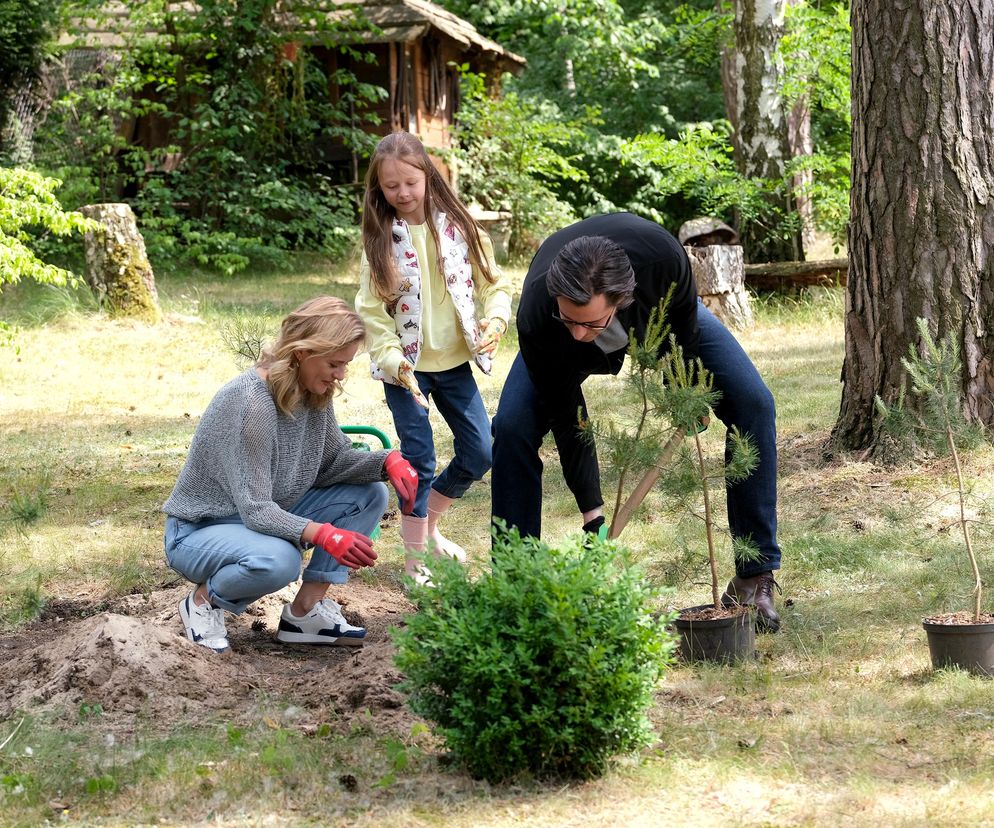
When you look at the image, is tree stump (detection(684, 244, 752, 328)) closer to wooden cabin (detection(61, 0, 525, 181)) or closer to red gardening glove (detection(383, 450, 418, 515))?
red gardening glove (detection(383, 450, 418, 515))

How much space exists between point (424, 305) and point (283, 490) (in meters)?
1.06

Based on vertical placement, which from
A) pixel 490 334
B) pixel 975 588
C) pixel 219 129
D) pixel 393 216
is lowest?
pixel 975 588

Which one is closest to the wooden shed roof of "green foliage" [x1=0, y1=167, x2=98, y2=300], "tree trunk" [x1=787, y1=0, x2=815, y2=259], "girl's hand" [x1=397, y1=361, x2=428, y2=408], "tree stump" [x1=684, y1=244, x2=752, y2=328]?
"tree trunk" [x1=787, y1=0, x2=815, y2=259]

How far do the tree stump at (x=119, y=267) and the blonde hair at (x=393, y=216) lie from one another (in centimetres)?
759

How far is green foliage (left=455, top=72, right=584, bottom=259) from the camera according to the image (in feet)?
63.5

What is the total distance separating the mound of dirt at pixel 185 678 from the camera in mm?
3471

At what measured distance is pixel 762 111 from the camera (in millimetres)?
14281

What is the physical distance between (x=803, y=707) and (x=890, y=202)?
10.9 feet

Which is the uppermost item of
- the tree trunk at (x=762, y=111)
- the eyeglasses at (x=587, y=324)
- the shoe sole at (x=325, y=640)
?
the tree trunk at (x=762, y=111)

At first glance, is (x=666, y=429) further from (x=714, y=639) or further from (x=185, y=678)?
(x=185, y=678)

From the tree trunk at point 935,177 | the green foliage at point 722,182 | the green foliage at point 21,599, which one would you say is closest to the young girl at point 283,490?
the green foliage at point 21,599

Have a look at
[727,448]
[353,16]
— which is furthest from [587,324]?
[353,16]

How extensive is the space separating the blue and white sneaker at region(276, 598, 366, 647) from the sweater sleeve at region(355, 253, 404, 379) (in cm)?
95

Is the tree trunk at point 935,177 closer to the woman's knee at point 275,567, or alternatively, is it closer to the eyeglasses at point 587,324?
the eyeglasses at point 587,324
